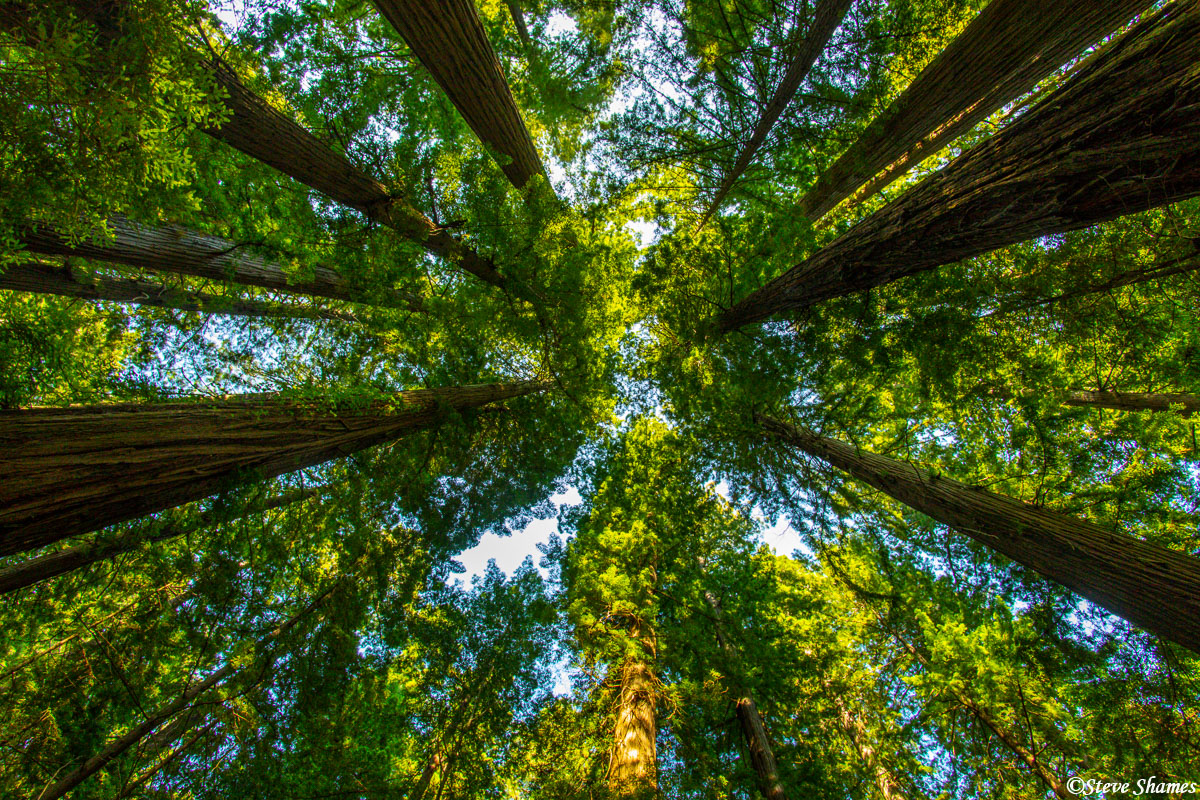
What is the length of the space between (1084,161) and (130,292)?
9416mm

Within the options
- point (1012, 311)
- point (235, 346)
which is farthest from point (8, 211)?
point (1012, 311)

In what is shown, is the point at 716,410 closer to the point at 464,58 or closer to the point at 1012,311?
the point at 1012,311

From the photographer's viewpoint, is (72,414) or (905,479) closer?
(72,414)

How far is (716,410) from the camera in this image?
5750 mm

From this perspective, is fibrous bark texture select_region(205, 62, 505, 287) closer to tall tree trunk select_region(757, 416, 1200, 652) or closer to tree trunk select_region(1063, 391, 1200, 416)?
tall tree trunk select_region(757, 416, 1200, 652)

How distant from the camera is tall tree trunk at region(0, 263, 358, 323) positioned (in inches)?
163

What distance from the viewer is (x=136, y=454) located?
226cm

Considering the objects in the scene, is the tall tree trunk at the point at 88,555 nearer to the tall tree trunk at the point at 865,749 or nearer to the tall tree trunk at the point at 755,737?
the tall tree trunk at the point at 755,737

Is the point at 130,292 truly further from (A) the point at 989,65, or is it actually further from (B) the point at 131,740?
(A) the point at 989,65

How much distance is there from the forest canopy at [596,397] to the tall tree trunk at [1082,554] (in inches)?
1.4

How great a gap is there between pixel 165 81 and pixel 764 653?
24.8ft

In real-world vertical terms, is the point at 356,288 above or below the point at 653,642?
above

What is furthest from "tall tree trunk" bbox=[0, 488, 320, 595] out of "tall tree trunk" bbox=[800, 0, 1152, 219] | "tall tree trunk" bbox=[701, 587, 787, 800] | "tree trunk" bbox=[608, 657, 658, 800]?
"tall tree trunk" bbox=[800, 0, 1152, 219]

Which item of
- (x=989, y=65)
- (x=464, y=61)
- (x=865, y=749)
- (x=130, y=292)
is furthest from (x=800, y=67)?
(x=865, y=749)
